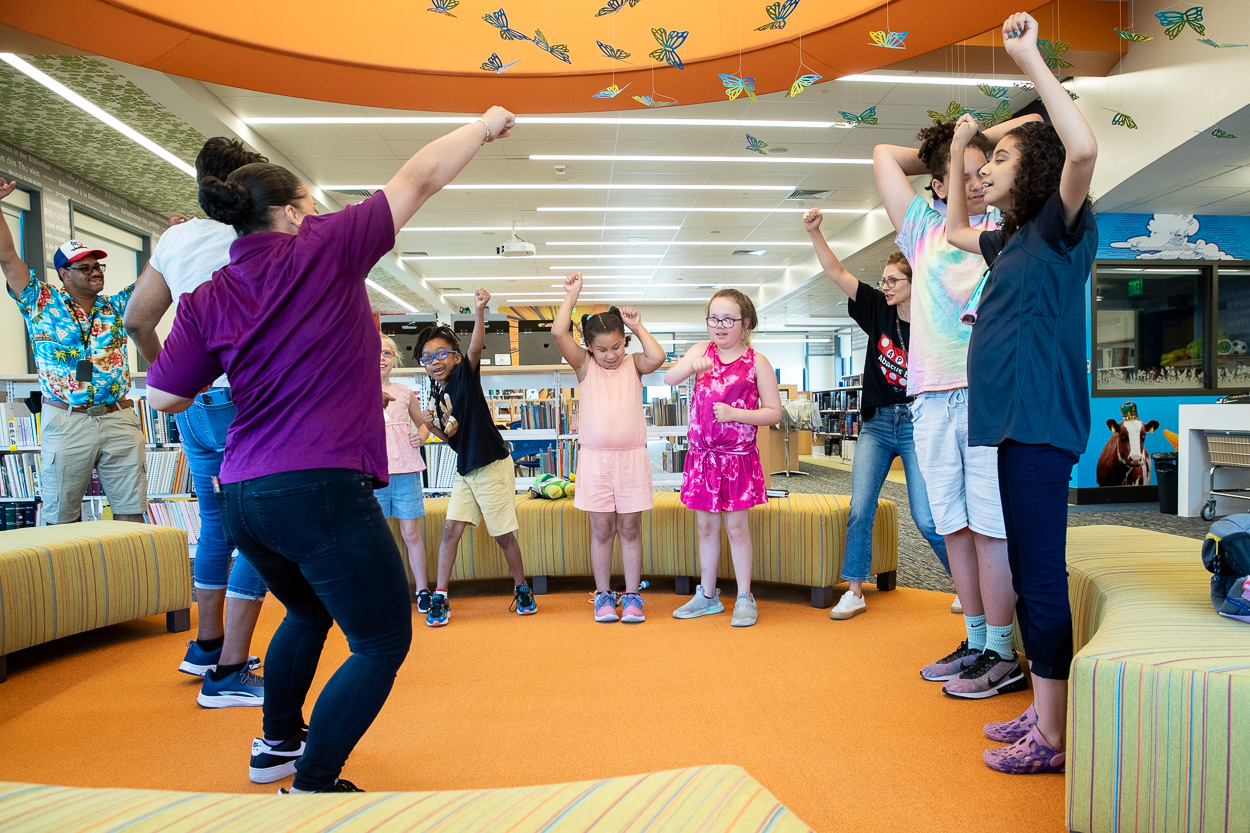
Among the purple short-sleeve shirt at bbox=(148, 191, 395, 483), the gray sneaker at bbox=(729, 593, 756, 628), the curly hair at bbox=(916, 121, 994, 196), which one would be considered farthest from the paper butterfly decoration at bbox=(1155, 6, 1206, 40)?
the purple short-sleeve shirt at bbox=(148, 191, 395, 483)

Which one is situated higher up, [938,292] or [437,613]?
[938,292]

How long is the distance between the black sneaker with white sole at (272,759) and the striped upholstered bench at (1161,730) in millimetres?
1635

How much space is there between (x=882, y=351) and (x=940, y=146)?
1.08 meters

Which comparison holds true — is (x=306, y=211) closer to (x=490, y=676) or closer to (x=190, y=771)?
(x=190, y=771)

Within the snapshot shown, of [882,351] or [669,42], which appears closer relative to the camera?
[882,351]

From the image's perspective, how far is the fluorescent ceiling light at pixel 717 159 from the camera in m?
8.33

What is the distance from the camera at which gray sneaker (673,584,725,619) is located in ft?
10.7

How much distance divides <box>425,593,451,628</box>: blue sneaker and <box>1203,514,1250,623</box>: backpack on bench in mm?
2706

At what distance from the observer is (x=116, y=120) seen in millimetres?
6395

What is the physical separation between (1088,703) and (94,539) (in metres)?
3.35

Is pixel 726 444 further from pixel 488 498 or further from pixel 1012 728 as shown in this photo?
pixel 1012 728

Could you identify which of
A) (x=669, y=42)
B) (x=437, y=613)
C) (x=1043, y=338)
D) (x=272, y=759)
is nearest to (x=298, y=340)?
(x=272, y=759)

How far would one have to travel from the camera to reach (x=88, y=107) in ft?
20.0

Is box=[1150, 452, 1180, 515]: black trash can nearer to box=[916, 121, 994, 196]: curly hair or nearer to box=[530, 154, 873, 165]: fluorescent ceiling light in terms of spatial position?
box=[530, 154, 873, 165]: fluorescent ceiling light
